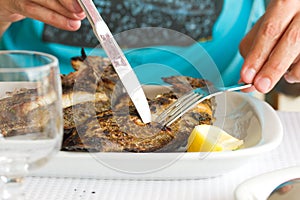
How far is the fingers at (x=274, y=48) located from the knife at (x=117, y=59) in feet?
0.62

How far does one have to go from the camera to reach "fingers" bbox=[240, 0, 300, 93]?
40.4 inches

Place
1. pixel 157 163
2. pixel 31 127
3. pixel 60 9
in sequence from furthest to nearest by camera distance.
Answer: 1. pixel 60 9
2. pixel 157 163
3. pixel 31 127

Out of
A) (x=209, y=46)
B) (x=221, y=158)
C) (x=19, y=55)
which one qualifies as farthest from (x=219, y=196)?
(x=209, y=46)

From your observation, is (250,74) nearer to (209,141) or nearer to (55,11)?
(209,141)

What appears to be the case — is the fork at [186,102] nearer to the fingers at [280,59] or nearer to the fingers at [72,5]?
the fingers at [280,59]

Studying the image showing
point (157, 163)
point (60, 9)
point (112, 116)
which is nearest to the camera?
point (157, 163)

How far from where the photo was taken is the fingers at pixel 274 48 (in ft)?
3.37

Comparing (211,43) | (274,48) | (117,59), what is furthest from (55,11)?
(211,43)

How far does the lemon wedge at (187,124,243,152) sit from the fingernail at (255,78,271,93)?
0.12 m

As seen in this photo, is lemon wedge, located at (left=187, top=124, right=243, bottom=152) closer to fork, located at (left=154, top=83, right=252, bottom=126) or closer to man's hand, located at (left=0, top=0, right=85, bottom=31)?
fork, located at (left=154, top=83, right=252, bottom=126)

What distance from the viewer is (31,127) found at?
642 mm

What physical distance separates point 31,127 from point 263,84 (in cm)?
49

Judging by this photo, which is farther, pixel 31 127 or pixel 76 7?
pixel 76 7

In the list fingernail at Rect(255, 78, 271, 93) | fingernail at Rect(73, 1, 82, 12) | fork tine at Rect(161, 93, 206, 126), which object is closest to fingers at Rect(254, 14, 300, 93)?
fingernail at Rect(255, 78, 271, 93)
